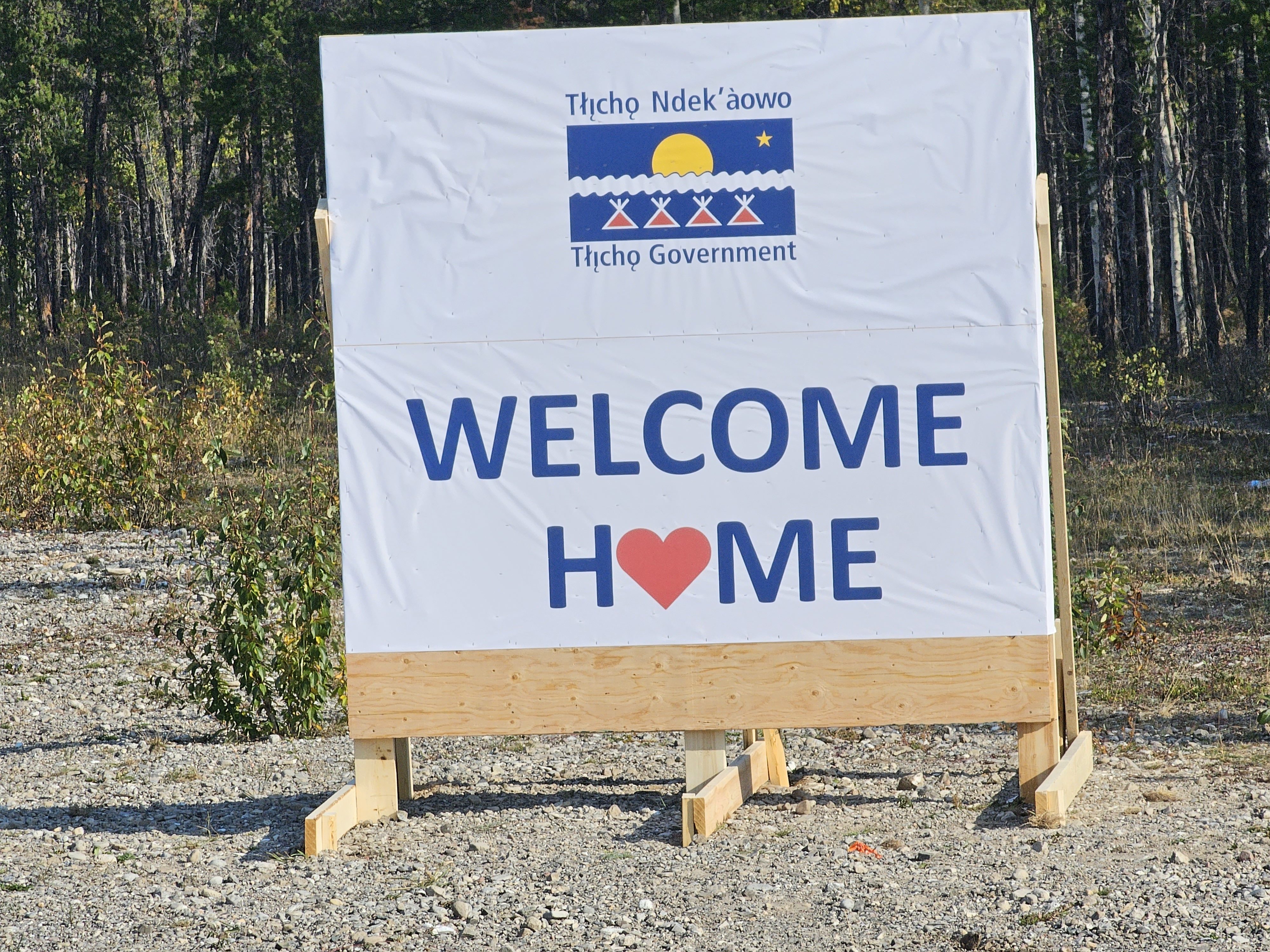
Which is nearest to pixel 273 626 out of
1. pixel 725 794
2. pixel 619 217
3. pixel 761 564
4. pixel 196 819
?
pixel 196 819

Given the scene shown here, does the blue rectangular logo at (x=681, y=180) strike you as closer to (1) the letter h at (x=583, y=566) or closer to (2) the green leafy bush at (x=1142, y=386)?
(1) the letter h at (x=583, y=566)

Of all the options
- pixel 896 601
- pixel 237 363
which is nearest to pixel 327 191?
pixel 896 601

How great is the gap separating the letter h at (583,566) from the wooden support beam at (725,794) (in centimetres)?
70

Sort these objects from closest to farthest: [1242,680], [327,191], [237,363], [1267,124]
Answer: [327,191]
[1242,680]
[237,363]
[1267,124]

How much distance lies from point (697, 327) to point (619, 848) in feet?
5.72

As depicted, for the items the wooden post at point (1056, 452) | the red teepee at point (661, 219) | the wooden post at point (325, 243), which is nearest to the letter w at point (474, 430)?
the wooden post at point (325, 243)

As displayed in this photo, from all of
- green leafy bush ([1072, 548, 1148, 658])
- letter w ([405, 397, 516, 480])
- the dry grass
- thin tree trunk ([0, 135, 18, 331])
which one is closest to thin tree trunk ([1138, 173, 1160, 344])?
the dry grass

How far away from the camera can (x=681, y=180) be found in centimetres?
457

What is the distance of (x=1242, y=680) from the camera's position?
6.58 m

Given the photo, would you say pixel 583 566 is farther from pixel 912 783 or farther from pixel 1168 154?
pixel 1168 154

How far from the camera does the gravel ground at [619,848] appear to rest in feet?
12.6

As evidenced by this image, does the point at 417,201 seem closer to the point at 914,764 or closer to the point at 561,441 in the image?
the point at 561,441

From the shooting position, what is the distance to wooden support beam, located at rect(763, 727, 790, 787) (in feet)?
17.1

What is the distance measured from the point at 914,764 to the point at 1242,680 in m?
2.03
